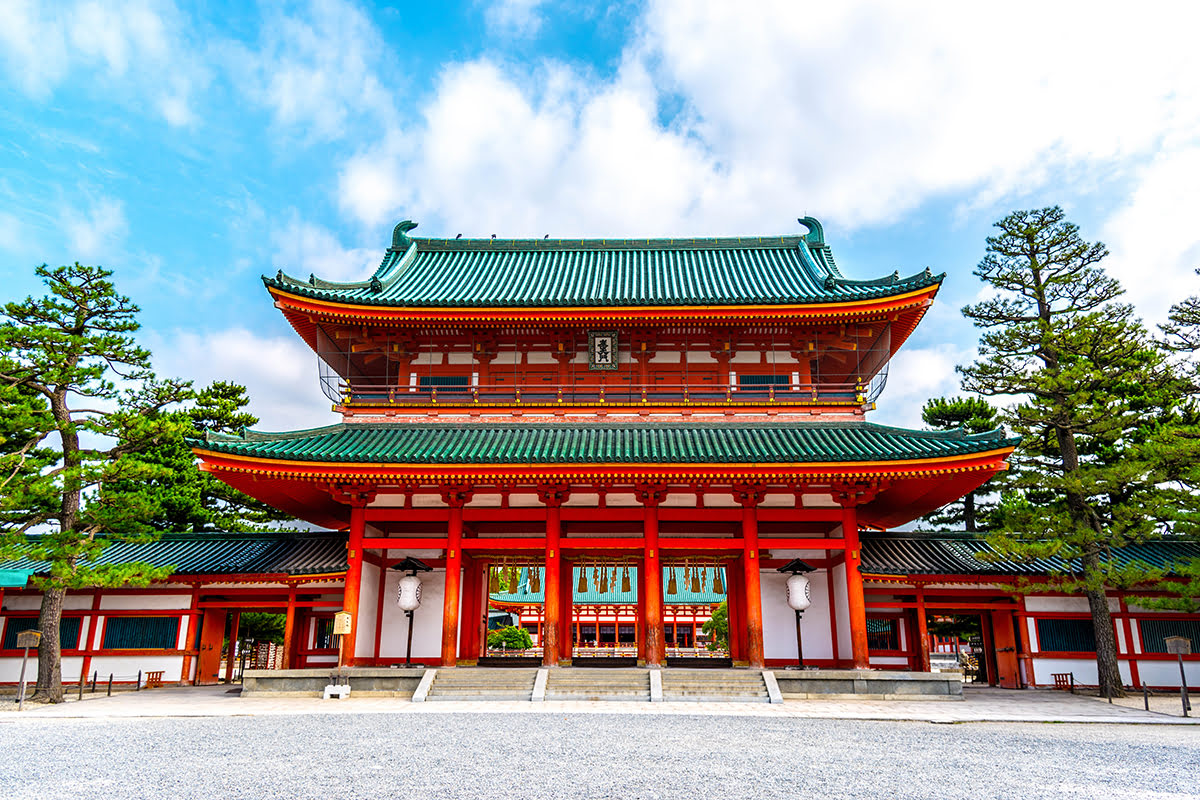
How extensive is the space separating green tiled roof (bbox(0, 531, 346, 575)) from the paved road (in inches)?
284

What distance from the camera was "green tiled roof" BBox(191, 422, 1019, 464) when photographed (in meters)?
17.4

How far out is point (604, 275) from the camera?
25.0 m

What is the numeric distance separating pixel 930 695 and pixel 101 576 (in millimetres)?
21209

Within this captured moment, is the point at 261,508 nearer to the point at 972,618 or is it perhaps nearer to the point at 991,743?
the point at 991,743

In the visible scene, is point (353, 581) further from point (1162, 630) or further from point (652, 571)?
point (1162, 630)

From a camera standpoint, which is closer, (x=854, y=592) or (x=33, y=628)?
(x=854, y=592)

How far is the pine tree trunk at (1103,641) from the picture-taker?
745 inches

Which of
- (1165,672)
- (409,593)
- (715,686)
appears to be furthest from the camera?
(1165,672)

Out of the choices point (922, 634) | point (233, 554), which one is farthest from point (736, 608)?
point (233, 554)

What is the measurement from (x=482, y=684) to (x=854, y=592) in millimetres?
9916

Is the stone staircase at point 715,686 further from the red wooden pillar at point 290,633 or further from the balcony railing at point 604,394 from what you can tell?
the red wooden pillar at point 290,633

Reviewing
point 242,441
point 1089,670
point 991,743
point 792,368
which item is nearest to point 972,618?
point 1089,670

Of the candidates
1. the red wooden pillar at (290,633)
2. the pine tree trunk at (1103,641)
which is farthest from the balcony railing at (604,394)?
the pine tree trunk at (1103,641)

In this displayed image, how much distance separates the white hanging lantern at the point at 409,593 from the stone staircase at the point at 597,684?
4.23 m
